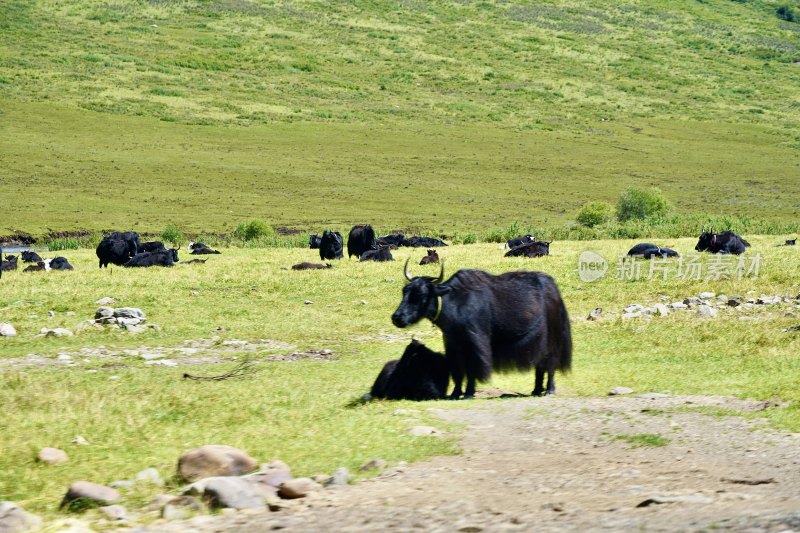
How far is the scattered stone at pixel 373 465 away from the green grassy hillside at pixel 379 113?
4778cm

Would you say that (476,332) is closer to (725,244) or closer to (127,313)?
(127,313)

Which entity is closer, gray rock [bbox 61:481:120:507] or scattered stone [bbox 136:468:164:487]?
gray rock [bbox 61:481:120:507]

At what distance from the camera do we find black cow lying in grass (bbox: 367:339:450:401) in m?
11.1

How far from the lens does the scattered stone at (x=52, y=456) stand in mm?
7762

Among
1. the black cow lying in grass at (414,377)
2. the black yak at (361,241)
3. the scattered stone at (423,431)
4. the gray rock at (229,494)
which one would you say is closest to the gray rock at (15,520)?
the gray rock at (229,494)

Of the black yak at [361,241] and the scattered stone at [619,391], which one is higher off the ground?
the black yak at [361,241]

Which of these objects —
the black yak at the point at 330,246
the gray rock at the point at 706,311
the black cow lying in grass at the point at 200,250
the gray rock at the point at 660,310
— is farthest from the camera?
the black cow lying in grass at the point at 200,250

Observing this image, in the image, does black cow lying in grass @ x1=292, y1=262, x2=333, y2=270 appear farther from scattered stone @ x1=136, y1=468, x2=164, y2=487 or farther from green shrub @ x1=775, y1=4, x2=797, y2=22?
green shrub @ x1=775, y1=4, x2=797, y2=22

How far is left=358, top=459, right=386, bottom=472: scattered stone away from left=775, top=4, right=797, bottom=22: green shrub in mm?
184950

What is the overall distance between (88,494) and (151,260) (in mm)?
22407

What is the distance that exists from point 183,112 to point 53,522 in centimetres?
8631

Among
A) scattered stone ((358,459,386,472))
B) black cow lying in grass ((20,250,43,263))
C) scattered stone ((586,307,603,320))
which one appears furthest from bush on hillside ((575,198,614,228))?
scattered stone ((358,459,386,472))

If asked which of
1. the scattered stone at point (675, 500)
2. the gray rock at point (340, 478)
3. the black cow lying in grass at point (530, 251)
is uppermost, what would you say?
the black cow lying in grass at point (530, 251)

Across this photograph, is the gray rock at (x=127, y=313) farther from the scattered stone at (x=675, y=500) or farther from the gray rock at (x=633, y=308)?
the scattered stone at (x=675, y=500)
